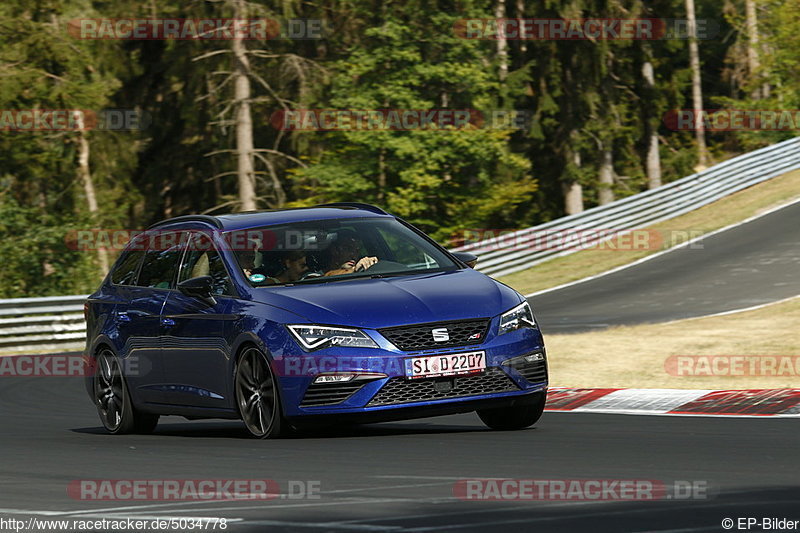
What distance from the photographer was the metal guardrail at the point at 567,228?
25094mm

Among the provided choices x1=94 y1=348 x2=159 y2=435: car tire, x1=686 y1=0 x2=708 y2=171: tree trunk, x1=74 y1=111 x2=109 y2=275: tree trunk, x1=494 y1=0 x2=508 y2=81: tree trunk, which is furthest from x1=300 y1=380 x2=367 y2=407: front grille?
x1=686 y1=0 x2=708 y2=171: tree trunk

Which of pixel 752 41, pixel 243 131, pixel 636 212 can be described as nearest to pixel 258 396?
pixel 636 212

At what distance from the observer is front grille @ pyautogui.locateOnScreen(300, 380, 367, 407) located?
31.0 ft

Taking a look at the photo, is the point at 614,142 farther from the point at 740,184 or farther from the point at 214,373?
the point at 214,373

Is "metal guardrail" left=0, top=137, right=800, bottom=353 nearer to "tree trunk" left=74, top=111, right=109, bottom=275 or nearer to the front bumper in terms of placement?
the front bumper

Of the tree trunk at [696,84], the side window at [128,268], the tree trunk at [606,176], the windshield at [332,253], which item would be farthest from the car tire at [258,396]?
the tree trunk at [696,84]

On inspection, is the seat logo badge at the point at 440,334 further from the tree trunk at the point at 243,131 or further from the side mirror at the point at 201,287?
the tree trunk at the point at 243,131

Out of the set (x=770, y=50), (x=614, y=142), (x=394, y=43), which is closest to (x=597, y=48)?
(x=614, y=142)

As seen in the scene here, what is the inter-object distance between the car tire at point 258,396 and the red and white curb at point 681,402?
10.7ft

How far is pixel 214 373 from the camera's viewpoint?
1038 centimetres

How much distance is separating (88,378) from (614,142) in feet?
135

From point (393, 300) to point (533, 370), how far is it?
1.12m

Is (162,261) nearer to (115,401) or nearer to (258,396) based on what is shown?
(115,401)

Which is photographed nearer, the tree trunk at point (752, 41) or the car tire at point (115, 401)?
the car tire at point (115, 401)
